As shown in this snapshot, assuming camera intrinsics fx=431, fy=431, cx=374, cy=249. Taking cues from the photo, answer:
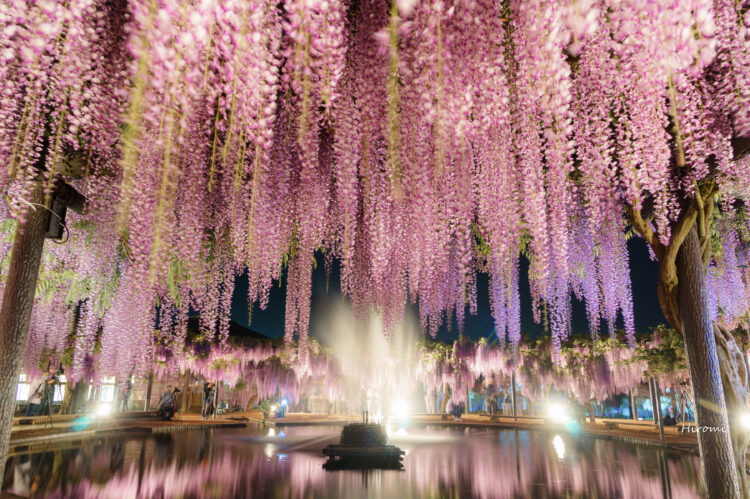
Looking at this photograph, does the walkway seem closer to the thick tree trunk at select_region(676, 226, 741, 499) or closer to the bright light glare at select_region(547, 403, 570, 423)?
the bright light glare at select_region(547, 403, 570, 423)

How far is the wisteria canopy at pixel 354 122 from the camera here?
1722mm

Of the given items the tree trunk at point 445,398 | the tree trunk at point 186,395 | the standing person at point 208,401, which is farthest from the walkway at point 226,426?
the tree trunk at point 186,395

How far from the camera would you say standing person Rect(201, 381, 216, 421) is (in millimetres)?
15491

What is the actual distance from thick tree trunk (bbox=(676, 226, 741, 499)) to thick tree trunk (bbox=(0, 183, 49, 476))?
16.8 ft

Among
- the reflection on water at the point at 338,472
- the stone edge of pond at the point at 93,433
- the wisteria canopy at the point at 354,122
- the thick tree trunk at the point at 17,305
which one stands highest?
the wisteria canopy at the point at 354,122

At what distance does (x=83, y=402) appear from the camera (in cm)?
1553

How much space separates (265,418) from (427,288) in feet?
48.3

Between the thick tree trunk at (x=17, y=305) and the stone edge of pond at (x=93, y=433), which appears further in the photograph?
the stone edge of pond at (x=93, y=433)

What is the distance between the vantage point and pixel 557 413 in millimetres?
15359

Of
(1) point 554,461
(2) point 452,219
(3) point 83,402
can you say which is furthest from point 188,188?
(3) point 83,402

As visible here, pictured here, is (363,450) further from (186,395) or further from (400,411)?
(186,395)

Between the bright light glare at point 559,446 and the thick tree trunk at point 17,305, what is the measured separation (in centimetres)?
803

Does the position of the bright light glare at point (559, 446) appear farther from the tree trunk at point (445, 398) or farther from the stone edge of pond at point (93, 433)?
the stone edge of pond at point (93, 433)

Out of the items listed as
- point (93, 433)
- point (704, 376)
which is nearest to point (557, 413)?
point (704, 376)
